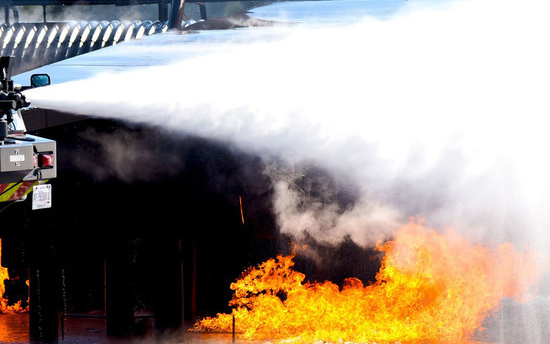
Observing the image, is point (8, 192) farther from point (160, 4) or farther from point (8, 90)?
point (160, 4)

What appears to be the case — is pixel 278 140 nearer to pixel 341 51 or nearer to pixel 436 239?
pixel 341 51

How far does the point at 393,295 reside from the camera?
12.5m

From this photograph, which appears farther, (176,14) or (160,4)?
(160,4)

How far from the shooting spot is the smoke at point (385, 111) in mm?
10586

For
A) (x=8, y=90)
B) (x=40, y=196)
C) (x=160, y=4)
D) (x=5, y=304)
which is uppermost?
(x=160, y=4)

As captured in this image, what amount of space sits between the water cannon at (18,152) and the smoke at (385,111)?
242cm

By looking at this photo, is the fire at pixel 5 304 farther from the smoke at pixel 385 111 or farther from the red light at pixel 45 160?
the red light at pixel 45 160

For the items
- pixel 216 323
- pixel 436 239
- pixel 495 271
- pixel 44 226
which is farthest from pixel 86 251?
pixel 495 271

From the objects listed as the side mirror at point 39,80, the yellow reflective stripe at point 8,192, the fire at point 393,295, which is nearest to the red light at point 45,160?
the yellow reflective stripe at point 8,192

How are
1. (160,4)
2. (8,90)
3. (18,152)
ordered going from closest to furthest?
(18,152) < (8,90) < (160,4)

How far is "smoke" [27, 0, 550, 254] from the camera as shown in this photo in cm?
1059

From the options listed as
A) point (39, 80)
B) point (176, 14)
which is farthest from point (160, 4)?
point (39, 80)

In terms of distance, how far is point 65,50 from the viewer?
1623 cm

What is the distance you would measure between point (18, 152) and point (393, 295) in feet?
23.6
